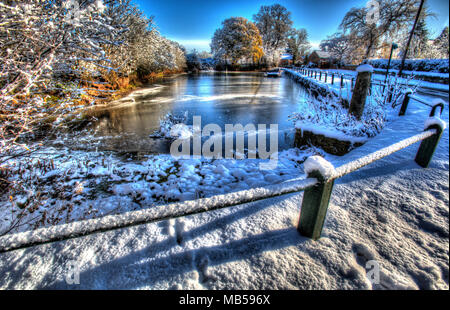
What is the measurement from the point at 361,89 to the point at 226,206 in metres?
6.34

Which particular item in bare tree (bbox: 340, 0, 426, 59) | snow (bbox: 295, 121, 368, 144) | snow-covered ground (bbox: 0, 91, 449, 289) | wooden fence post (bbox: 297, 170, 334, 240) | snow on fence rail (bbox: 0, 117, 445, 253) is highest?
bare tree (bbox: 340, 0, 426, 59)

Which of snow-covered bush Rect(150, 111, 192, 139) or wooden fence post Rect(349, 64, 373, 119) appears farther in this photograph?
snow-covered bush Rect(150, 111, 192, 139)

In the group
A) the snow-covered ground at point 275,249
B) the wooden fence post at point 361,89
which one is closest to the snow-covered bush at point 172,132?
the wooden fence post at point 361,89

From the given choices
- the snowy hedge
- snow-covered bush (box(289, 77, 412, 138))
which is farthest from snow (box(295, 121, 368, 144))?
the snowy hedge

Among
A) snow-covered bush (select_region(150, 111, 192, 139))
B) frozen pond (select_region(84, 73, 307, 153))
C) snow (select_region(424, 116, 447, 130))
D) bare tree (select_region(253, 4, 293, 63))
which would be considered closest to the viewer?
snow (select_region(424, 116, 447, 130))

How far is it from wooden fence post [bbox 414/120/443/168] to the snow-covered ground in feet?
0.97

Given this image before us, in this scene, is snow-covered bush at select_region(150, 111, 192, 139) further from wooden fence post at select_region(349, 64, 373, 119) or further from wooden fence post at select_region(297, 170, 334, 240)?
wooden fence post at select_region(297, 170, 334, 240)

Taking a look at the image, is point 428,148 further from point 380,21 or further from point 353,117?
point 380,21

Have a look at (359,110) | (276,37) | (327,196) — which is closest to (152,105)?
(359,110)

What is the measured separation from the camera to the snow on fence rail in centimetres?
110

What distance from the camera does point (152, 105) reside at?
50.0ft

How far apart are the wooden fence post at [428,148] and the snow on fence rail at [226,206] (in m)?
1.32

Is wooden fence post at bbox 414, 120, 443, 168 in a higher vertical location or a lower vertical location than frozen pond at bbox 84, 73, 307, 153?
higher

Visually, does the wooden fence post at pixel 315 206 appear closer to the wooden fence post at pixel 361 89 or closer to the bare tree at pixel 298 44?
the wooden fence post at pixel 361 89
